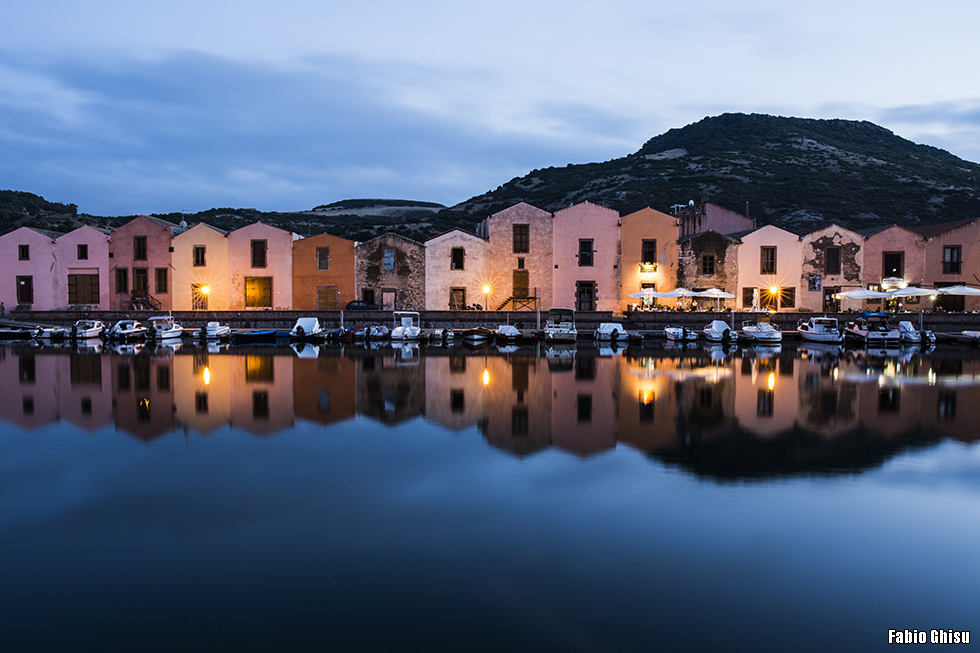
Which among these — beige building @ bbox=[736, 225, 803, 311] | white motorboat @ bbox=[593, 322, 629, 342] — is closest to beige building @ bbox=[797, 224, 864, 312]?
beige building @ bbox=[736, 225, 803, 311]

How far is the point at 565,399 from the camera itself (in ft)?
73.8

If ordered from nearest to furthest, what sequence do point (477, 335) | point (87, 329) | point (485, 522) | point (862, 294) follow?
point (485, 522) → point (477, 335) → point (87, 329) → point (862, 294)

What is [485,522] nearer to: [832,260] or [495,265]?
[495,265]

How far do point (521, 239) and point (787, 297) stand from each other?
2045 cm

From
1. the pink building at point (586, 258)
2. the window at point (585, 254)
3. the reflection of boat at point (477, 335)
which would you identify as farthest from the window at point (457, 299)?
the window at point (585, 254)

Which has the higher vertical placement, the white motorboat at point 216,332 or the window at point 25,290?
the window at point 25,290

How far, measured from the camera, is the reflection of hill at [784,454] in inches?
535

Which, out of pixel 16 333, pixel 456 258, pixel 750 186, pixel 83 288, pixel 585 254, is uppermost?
pixel 750 186

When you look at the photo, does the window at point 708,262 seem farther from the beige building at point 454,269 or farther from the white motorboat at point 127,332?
the white motorboat at point 127,332

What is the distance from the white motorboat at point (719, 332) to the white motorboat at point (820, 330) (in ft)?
17.1

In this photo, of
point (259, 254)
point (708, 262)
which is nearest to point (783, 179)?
point (708, 262)

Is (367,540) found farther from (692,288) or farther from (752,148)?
(752,148)

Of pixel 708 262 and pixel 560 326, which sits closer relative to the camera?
pixel 560 326

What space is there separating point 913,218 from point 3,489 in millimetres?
101692
